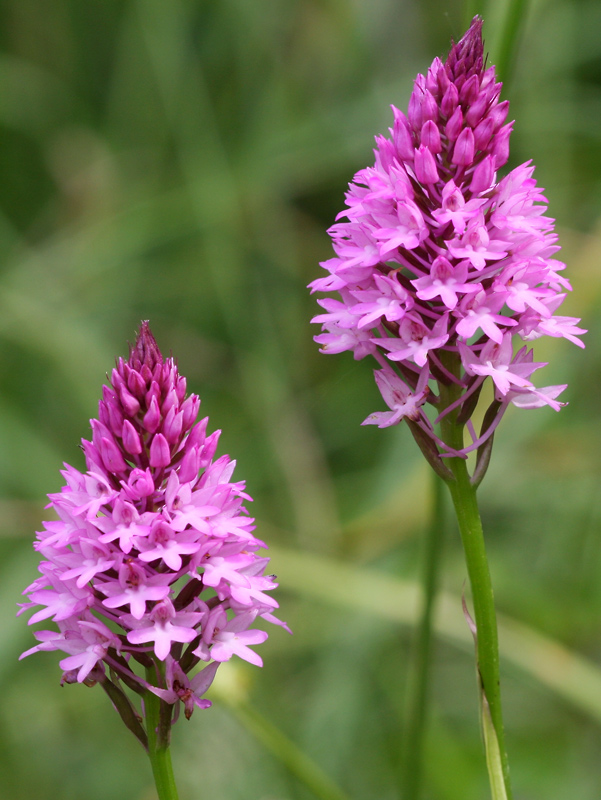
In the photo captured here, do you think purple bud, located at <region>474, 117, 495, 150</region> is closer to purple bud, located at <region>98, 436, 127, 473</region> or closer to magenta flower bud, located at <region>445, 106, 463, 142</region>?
magenta flower bud, located at <region>445, 106, 463, 142</region>

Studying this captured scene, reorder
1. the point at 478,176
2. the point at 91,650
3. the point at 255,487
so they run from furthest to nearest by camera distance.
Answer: the point at 255,487 < the point at 478,176 < the point at 91,650

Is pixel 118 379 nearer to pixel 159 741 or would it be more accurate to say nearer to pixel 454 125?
pixel 159 741

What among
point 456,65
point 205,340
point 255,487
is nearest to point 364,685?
point 255,487

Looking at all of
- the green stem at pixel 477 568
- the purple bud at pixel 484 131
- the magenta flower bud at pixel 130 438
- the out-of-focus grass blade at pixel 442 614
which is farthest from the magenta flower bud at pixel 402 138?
the out-of-focus grass blade at pixel 442 614

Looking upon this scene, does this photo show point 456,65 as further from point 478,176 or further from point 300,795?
point 300,795

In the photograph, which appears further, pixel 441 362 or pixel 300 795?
pixel 300 795

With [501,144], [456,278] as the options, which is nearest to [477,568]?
[456,278]

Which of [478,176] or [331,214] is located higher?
[331,214]
